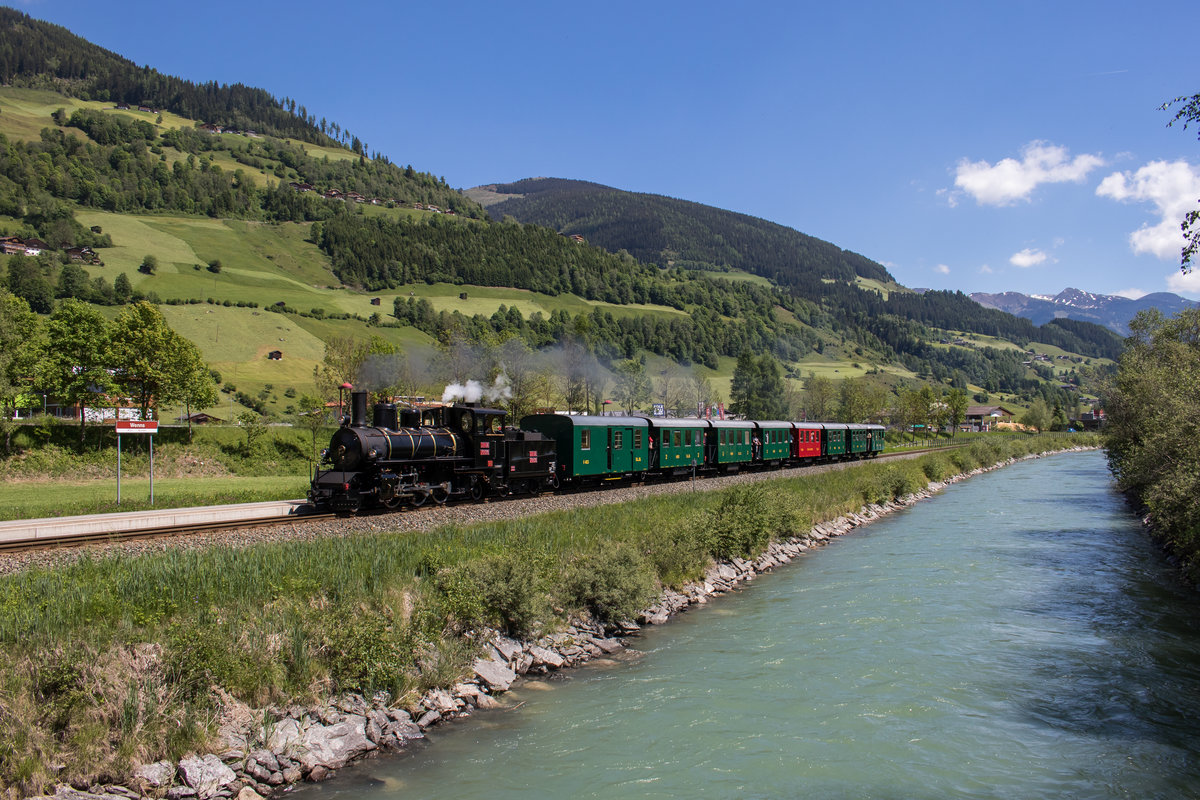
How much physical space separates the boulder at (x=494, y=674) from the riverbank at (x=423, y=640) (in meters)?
0.02

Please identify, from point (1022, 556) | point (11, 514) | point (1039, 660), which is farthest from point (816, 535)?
point (11, 514)

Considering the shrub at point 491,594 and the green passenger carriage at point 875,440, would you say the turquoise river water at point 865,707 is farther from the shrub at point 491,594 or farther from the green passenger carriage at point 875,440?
the green passenger carriage at point 875,440

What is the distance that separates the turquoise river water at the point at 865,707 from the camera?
31.0 feet

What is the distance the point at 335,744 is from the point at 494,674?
3215 millimetres

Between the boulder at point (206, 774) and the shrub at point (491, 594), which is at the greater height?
the shrub at point (491, 594)

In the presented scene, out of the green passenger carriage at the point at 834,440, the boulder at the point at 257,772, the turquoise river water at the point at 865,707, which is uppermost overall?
the green passenger carriage at the point at 834,440

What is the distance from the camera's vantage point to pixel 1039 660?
46.0 feet

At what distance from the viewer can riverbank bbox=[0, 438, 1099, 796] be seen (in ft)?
30.1

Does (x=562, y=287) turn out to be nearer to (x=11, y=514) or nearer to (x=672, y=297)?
(x=672, y=297)

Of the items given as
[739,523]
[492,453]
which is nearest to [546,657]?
[739,523]

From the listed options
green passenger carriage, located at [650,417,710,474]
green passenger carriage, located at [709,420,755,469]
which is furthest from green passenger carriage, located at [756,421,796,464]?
green passenger carriage, located at [650,417,710,474]

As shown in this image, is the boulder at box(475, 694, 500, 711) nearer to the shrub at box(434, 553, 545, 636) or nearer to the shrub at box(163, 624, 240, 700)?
the shrub at box(434, 553, 545, 636)

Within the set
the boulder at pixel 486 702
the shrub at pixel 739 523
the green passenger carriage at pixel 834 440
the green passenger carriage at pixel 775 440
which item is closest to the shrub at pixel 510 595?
the boulder at pixel 486 702

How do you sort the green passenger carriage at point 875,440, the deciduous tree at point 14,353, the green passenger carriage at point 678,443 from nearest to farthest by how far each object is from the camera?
the green passenger carriage at point 678,443 < the deciduous tree at point 14,353 < the green passenger carriage at point 875,440
